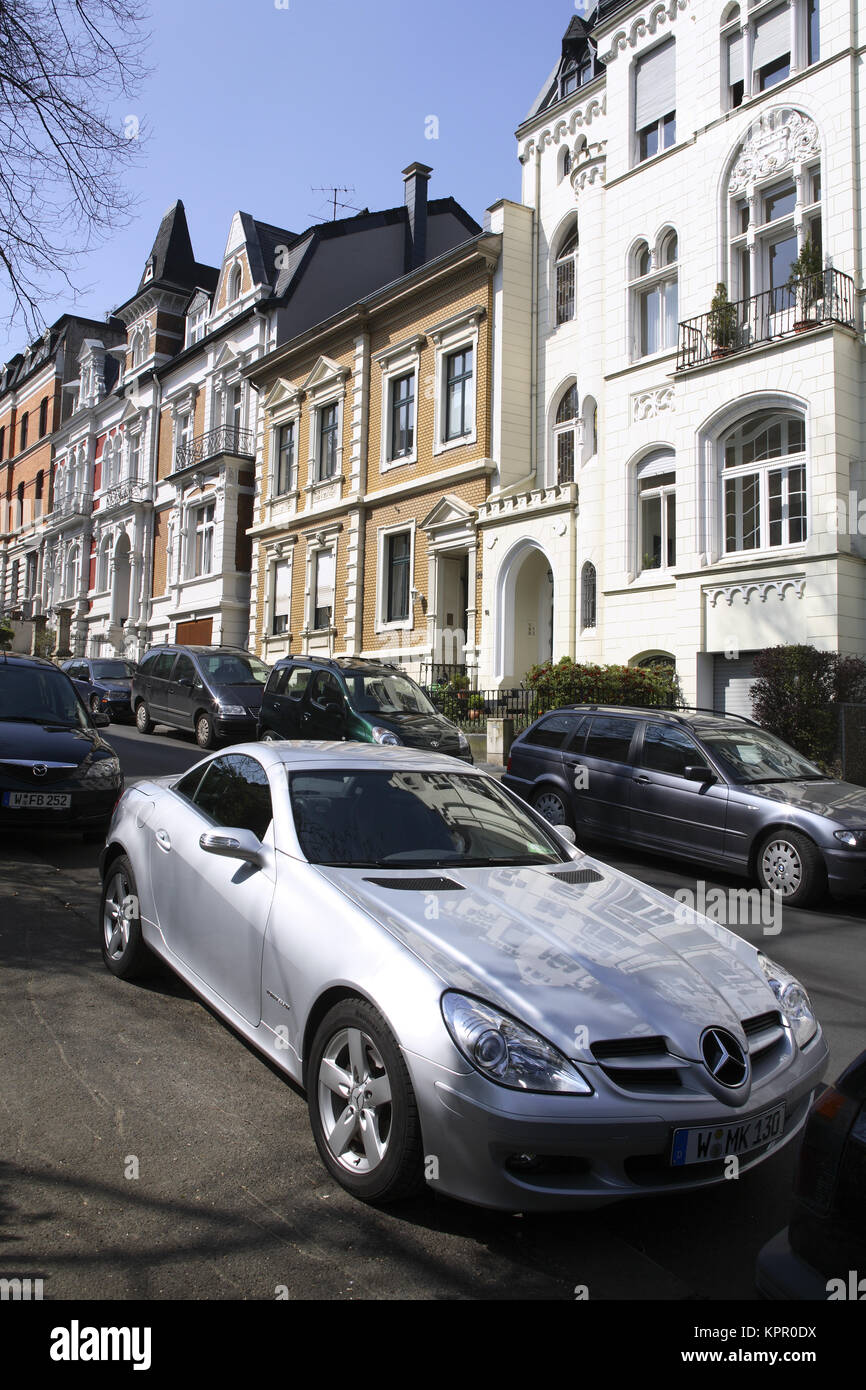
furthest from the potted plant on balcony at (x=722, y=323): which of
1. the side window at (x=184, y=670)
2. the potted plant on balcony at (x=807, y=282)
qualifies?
the side window at (x=184, y=670)

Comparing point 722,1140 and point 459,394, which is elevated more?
point 459,394

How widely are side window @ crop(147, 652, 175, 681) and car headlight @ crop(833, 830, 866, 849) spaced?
561 inches

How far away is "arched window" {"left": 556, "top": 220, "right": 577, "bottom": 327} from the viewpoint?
75.9ft

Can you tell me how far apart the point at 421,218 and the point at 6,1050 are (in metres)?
33.5

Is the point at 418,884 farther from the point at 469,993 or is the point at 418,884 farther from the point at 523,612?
the point at 523,612

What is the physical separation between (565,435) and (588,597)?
4.40m

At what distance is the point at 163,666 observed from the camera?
64.6ft

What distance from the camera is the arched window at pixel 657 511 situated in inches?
765

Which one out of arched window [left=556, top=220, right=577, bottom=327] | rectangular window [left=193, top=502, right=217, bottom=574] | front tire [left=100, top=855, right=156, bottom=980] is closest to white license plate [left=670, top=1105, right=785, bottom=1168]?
front tire [left=100, top=855, right=156, bottom=980]

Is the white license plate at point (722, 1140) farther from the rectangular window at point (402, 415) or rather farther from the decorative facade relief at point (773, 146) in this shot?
the rectangular window at point (402, 415)

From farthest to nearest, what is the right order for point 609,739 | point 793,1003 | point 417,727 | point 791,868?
point 417,727 → point 609,739 → point 791,868 → point 793,1003

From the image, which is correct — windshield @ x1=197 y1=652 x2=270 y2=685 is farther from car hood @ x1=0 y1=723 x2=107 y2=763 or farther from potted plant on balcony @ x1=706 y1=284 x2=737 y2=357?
potted plant on balcony @ x1=706 y1=284 x2=737 y2=357

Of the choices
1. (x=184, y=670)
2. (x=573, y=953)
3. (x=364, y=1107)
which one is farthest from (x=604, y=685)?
(x=364, y=1107)

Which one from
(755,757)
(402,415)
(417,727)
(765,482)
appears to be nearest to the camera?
(755,757)
